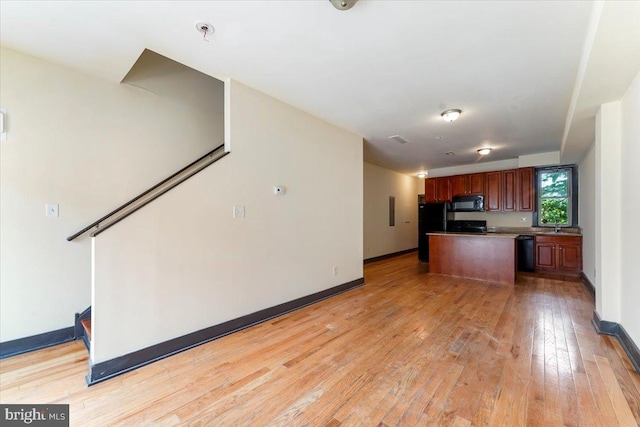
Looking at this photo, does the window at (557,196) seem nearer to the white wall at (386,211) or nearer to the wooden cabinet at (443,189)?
the wooden cabinet at (443,189)

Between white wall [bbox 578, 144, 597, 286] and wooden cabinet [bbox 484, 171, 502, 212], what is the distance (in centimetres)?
140

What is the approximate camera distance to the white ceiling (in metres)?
1.86

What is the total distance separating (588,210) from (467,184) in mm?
2444

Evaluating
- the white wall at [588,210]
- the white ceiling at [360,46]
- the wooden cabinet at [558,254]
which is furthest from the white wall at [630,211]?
the wooden cabinet at [558,254]

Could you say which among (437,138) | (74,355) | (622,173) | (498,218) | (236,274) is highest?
(437,138)

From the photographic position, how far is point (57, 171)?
257cm

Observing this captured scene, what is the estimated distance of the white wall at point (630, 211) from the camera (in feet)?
7.34

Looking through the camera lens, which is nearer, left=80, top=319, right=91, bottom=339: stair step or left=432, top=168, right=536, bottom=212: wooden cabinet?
left=80, top=319, right=91, bottom=339: stair step

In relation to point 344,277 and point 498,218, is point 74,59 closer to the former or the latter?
point 344,277

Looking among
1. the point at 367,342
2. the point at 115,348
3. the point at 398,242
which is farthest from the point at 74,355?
the point at 398,242

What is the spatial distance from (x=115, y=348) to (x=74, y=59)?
2.69 meters

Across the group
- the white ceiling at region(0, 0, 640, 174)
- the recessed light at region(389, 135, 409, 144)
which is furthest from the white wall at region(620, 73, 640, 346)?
the recessed light at region(389, 135, 409, 144)

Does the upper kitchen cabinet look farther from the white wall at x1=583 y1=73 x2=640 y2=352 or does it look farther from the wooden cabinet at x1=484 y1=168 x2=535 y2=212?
the white wall at x1=583 y1=73 x2=640 y2=352

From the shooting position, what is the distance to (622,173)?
8.64 feet
